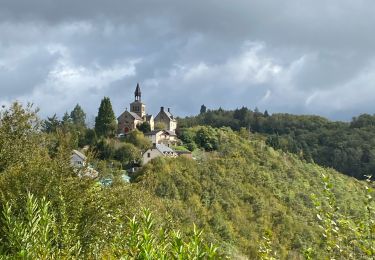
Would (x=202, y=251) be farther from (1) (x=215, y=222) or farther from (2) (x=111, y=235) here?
(1) (x=215, y=222)

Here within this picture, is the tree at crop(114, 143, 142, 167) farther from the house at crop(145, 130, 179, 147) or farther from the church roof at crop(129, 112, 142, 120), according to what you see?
the church roof at crop(129, 112, 142, 120)

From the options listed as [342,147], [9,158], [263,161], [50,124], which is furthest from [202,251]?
[342,147]

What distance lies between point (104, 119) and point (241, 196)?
90.7 ft

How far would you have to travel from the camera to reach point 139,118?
8850 centimetres

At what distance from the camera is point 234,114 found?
157000mm

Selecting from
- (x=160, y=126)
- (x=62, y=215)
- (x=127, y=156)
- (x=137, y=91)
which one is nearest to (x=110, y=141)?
(x=127, y=156)

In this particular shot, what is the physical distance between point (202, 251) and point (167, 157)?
5861 centimetres

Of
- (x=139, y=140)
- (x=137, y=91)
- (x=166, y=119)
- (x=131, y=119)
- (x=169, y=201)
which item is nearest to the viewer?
(x=169, y=201)

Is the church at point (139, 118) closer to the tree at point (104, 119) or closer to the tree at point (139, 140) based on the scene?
the tree at point (104, 119)

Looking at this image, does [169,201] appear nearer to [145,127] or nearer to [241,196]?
[241,196]

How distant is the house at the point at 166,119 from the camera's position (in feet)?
305

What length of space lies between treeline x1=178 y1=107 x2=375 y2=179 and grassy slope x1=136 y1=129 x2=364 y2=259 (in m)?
36.4

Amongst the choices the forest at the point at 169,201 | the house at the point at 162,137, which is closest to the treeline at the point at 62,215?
the forest at the point at 169,201

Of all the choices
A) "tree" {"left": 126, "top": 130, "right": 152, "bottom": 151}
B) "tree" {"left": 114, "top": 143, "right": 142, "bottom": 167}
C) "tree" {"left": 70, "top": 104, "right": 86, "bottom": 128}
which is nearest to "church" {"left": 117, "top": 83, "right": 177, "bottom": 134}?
"tree" {"left": 126, "top": 130, "right": 152, "bottom": 151}
